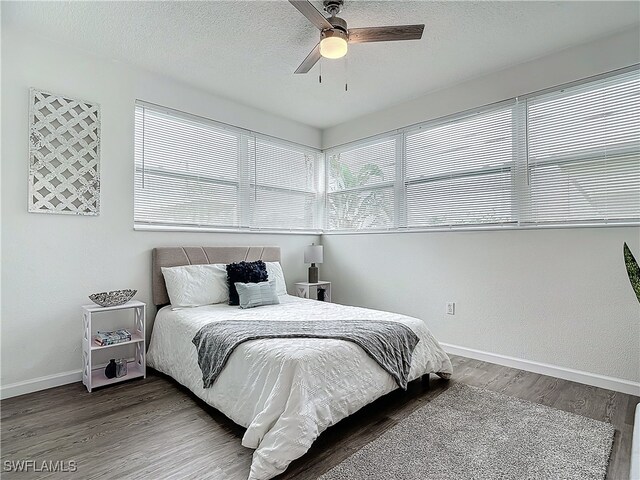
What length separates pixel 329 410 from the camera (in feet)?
6.47

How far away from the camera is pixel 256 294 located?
3.29 meters

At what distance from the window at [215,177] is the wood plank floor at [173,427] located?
1577 millimetres

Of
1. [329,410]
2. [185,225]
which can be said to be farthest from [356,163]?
[329,410]

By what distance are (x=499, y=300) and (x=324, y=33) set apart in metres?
2.74

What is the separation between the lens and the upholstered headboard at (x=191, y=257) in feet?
10.9

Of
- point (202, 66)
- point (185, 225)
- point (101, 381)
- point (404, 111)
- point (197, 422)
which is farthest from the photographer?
point (404, 111)

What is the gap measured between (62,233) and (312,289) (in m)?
2.70

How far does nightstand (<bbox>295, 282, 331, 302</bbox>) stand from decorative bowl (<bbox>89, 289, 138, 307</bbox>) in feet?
6.72

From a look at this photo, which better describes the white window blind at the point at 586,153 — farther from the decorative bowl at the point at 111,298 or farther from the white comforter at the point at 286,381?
the decorative bowl at the point at 111,298

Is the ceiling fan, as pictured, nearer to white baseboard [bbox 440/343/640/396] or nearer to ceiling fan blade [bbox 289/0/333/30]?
ceiling fan blade [bbox 289/0/333/30]

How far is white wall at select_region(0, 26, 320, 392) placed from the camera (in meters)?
2.63

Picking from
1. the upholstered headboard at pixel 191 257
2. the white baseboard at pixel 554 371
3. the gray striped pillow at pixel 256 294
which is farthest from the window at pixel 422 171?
the white baseboard at pixel 554 371

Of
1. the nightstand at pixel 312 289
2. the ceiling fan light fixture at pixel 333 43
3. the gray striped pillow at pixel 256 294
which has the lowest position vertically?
the nightstand at pixel 312 289

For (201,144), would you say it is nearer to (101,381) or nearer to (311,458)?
(101,381)
